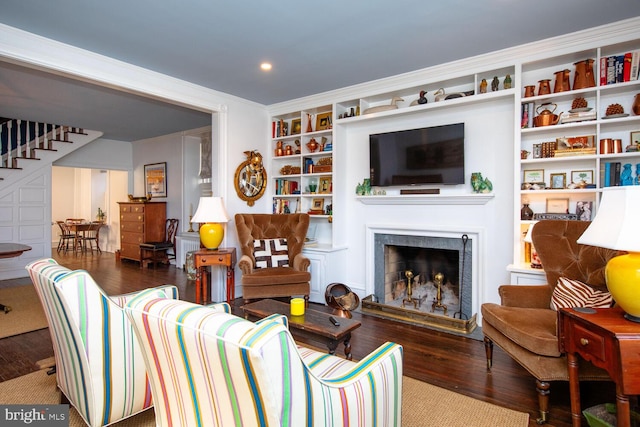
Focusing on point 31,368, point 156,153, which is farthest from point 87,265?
Result: point 31,368

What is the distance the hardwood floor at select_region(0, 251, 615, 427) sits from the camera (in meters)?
2.15

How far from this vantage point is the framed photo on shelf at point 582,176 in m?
2.96

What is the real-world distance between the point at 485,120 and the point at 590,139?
34.1 inches

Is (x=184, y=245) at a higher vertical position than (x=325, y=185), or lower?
lower

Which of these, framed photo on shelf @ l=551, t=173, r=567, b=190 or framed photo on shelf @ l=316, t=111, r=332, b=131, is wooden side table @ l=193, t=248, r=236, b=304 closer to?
framed photo on shelf @ l=316, t=111, r=332, b=131

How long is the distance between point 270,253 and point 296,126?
5.98ft

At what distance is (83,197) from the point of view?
9750 millimetres

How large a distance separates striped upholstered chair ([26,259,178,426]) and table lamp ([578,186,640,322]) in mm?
2121

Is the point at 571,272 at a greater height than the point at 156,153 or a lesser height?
lesser

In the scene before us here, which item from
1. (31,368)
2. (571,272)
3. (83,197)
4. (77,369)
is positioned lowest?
(31,368)

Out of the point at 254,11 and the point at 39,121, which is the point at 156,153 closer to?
the point at 39,121

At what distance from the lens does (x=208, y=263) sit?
3838mm

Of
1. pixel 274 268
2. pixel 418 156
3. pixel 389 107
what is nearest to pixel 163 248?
pixel 274 268

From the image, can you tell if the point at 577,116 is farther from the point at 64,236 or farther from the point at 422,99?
the point at 64,236
